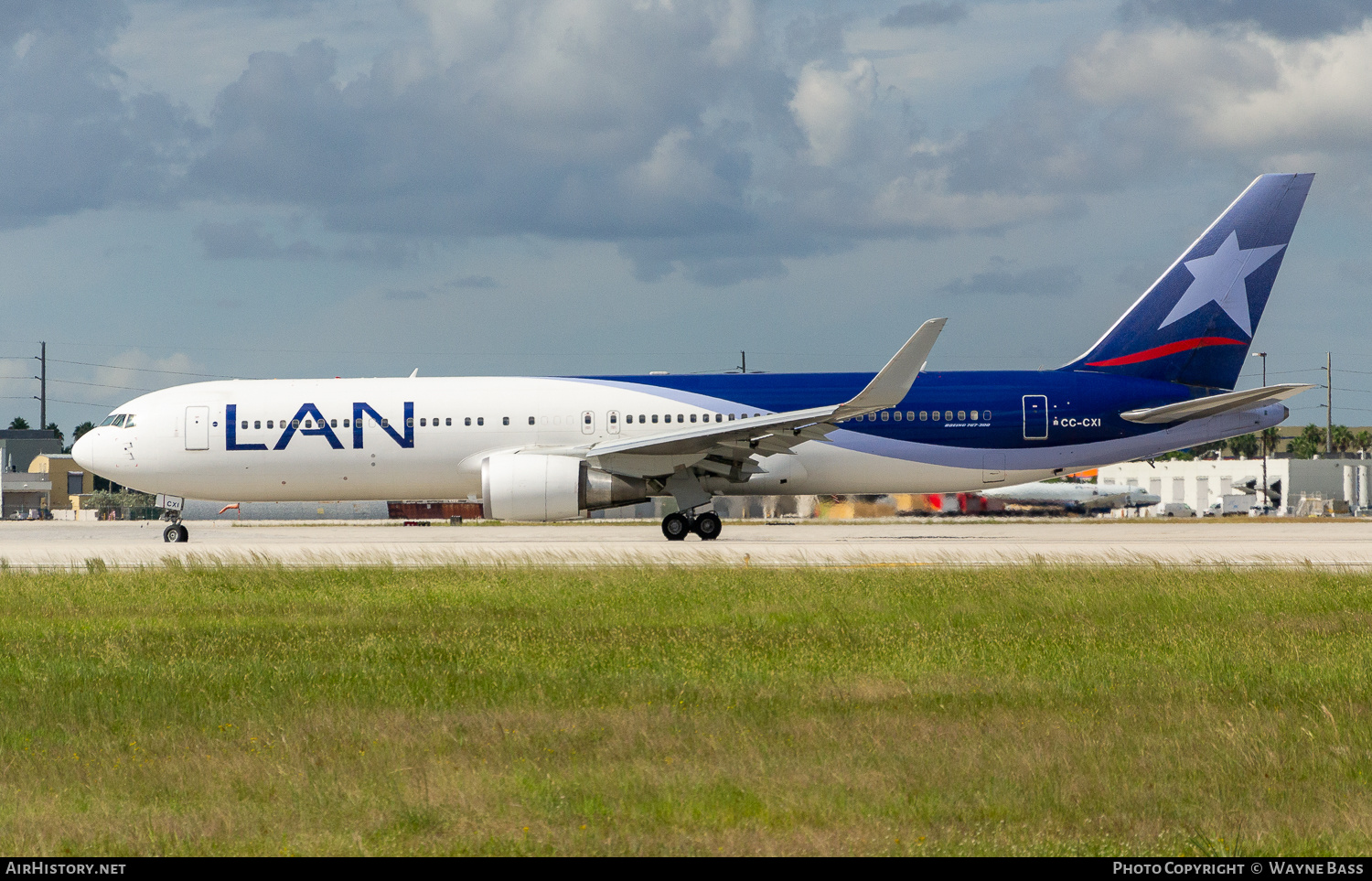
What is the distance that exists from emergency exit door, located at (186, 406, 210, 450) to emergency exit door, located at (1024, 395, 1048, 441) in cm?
1787

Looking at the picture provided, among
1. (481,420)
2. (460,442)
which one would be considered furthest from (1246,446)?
(460,442)

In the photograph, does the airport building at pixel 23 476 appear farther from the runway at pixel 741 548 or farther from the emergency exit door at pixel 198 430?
the emergency exit door at pixel 198 430

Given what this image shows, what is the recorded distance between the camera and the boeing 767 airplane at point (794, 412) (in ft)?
86.7

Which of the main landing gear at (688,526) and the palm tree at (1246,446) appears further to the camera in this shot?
the palm tree at (1246,446)

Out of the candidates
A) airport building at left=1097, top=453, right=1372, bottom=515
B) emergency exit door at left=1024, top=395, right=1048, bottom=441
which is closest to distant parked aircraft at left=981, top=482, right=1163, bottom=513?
airport building at left=1097, top=453, right=1372, bottom=515

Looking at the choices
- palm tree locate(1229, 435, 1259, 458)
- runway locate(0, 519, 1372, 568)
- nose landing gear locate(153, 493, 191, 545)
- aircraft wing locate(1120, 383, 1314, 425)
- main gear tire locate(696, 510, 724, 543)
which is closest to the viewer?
runway locate(0, 519, 1372, 568)

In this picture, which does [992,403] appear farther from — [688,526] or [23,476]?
[23,476]

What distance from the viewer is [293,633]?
1114cm

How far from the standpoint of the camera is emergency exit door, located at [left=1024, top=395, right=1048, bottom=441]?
26422 mm

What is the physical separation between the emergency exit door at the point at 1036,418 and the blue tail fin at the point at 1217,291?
2.20 m

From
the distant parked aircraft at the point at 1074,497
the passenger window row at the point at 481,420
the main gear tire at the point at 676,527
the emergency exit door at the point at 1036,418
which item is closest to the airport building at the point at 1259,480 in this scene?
the distant parked aircraft at the point at 1074,497

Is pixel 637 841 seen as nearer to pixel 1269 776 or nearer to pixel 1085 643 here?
pixel 1269 776

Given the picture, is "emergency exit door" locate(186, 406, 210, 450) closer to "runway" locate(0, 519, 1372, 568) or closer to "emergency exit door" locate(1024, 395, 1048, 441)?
"runway" locate(0, 519, 1372, 568)
